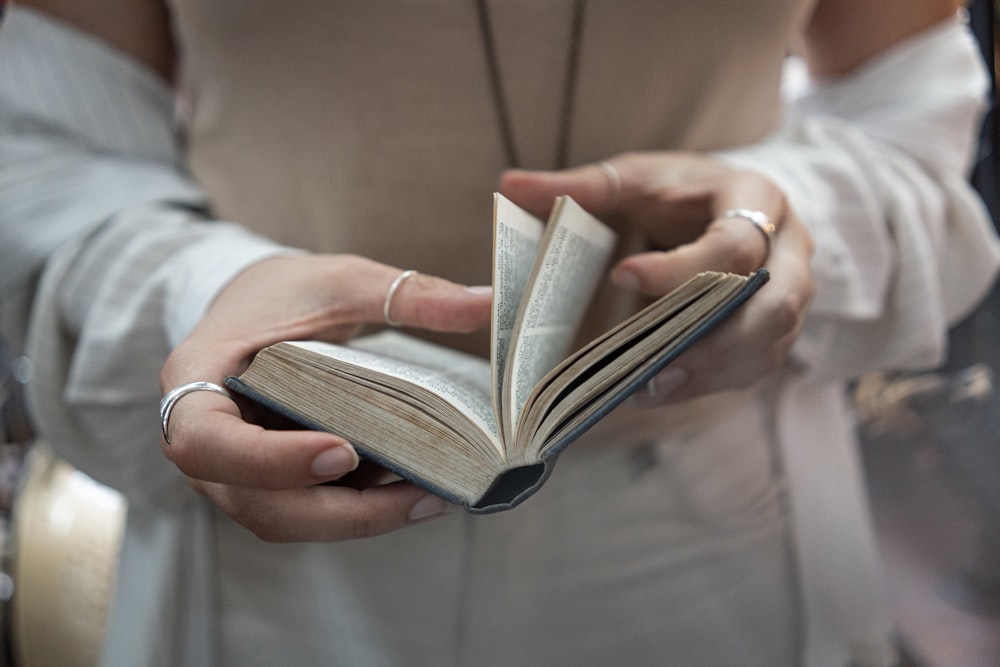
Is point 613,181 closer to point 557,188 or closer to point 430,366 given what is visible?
point 557,188

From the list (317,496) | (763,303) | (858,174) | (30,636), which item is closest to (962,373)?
(858,174)

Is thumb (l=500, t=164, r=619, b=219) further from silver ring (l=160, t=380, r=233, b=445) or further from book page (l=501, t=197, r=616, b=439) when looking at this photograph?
silver ring (l=160, t=380, r=233, b=445)

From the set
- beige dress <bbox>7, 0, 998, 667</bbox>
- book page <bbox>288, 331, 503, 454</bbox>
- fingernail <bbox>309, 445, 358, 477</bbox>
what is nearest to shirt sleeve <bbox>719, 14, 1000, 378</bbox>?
beige dress <bbox>7, 0, 998, 667</bbox>

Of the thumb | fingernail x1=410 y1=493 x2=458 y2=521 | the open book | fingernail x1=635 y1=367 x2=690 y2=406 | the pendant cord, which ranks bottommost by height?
fingernail x1=410 y1=493 x2=458 y2=521

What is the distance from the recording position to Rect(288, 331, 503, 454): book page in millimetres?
337

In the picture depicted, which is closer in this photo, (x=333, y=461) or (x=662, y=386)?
(x=333, y=461)

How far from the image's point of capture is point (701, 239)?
454 mm

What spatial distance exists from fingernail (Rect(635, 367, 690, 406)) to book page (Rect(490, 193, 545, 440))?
0.12m

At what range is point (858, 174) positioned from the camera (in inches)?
24.5

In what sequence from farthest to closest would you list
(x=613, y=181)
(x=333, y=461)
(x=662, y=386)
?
(x=613, y=181) → (x=662, y=386) → (x=333, y=461)

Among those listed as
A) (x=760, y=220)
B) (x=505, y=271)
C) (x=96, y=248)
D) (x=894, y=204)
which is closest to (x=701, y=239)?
(x=760, y=220)

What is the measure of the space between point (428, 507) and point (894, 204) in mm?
553

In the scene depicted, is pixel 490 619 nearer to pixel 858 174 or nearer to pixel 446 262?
pixel 446 262

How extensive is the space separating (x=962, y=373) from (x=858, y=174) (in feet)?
0.99
